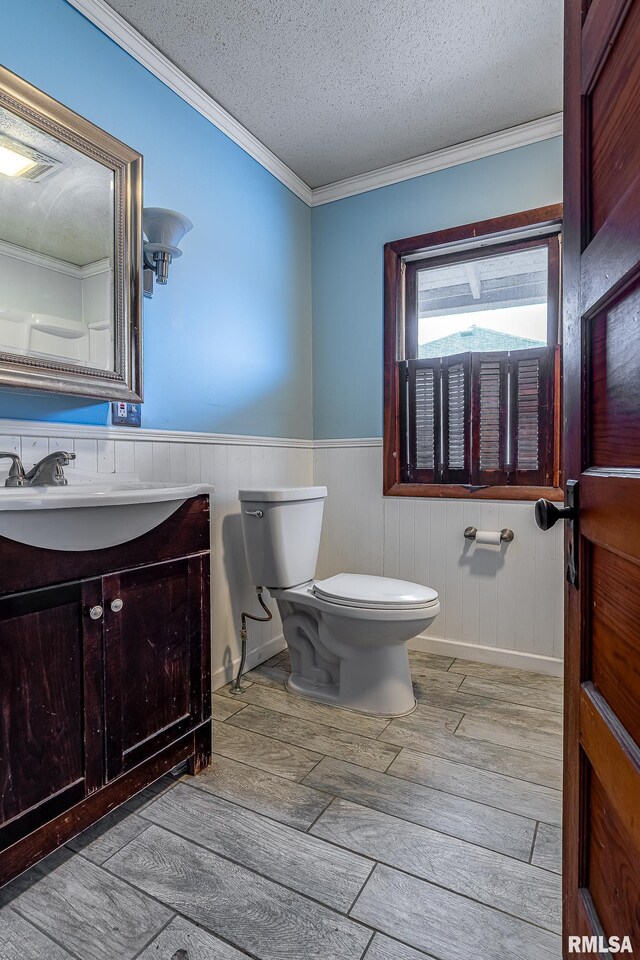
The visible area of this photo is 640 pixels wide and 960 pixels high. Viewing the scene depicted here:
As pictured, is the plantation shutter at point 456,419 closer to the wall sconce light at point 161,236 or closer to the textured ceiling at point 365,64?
the textured ceiling at point 365,64

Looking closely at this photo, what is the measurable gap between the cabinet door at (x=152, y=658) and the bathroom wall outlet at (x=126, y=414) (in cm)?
55

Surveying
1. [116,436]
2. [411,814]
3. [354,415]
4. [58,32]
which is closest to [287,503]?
[116,436]

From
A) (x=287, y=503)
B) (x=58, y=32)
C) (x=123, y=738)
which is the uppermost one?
(x=58, y=32)

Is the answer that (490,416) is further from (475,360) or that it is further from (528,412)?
(475,360)

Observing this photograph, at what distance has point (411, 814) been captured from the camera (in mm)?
1320

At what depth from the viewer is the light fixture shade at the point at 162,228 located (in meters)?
1.64

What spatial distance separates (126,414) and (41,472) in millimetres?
415

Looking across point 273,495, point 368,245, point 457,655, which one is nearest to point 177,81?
point 368,245

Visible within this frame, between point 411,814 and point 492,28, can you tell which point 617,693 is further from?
point 492,28

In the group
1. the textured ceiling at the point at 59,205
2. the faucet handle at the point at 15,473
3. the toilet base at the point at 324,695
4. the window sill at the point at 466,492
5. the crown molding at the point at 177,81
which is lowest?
the toilet base at the point at 324,695

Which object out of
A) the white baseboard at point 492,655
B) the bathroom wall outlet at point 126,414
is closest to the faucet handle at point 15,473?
the bathroom wall outlet at point 126,414

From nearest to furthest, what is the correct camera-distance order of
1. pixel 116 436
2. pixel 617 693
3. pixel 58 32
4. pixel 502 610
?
pixel 617 693
pixel 58 32
pixel 116 436
pixel 502 610

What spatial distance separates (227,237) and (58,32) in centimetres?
79

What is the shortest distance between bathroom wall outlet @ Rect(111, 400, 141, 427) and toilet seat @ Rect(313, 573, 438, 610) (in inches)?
34.7
